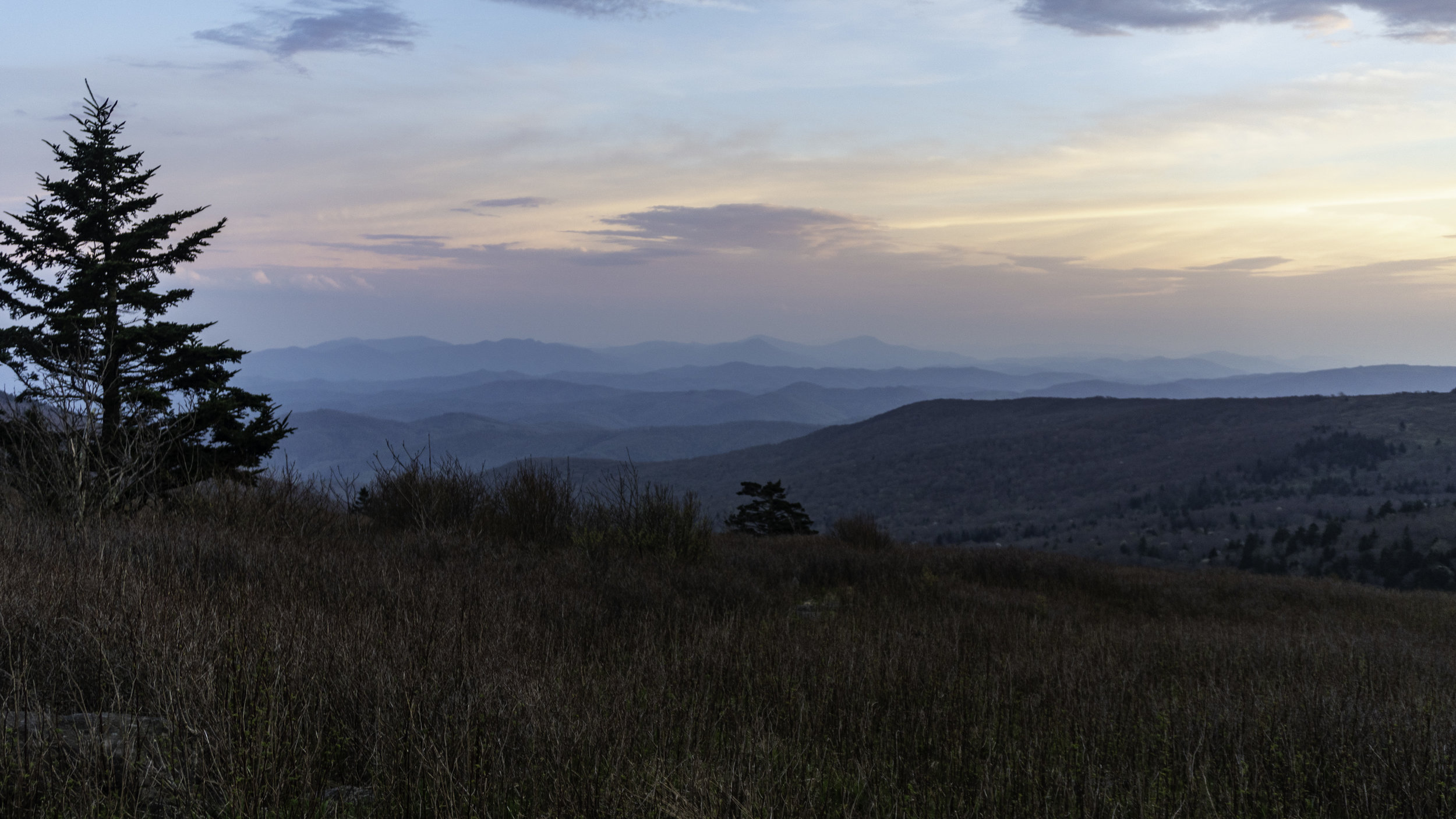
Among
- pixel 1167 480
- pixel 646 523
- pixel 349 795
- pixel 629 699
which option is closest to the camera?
pixel 349 795

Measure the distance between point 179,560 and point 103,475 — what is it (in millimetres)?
3927

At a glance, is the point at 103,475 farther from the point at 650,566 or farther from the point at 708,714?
the point at 708,714

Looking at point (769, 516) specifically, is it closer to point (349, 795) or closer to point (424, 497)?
point (424, 497)

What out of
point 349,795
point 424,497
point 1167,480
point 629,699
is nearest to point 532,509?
point 424,497

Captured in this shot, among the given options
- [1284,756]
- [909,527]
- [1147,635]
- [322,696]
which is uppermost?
[322,696]

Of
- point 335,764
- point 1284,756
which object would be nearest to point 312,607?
point 335,764

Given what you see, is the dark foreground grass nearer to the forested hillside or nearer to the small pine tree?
the small pine tree

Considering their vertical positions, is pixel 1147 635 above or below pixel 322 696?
below

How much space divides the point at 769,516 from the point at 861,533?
3184 millimetres

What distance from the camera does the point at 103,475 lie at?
9.16 meters

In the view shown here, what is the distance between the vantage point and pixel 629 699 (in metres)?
3.83

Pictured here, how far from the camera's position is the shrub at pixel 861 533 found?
16516mm

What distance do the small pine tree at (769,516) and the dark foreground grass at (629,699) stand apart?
36.4 ft

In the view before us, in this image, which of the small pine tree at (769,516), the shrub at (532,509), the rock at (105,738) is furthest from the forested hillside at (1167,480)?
the rock at (105,738)
